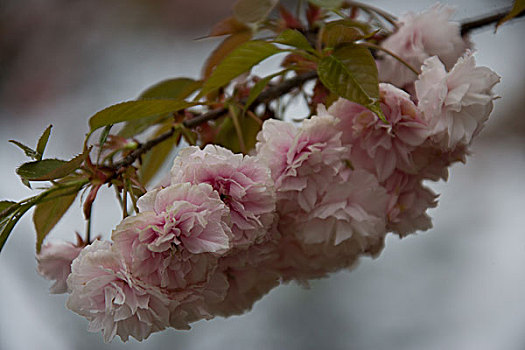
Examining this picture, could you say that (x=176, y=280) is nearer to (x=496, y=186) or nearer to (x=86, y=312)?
(x=86, y=312)

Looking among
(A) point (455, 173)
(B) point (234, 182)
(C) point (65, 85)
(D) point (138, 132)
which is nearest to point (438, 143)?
(B) point (234, 182)

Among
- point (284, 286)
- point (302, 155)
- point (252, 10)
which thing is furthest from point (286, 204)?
point (284, 286)

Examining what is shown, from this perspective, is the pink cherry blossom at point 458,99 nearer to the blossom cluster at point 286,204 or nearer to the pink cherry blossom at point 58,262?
the blossom cluster at point 286,204

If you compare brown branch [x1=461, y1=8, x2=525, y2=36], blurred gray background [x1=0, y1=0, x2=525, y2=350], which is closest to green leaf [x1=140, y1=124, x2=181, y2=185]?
brown branch [x1=461, y1=8, x2=525, y2=36]

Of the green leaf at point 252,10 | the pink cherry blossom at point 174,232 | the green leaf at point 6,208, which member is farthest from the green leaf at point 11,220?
the green leaf at point 252,10

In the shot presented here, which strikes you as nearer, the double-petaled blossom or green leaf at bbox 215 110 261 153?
the double-petaled blossom

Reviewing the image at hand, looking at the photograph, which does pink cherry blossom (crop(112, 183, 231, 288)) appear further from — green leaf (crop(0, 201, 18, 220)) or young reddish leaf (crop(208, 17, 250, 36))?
young reddish leaf (crop(208, 17, 250, 36))
